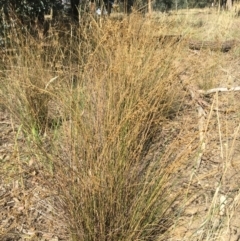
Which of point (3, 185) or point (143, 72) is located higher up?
point (143, 72)

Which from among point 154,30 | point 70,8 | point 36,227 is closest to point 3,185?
point 36,227

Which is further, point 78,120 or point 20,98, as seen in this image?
point 20,98

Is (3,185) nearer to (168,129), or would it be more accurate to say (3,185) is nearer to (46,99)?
(46,99)

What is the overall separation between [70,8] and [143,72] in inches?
204

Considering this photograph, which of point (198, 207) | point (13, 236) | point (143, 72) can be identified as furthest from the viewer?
point (143, 72)

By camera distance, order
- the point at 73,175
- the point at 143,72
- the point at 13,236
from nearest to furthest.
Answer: the point at 73,175 → the point at 13,236 → the point at 143,72

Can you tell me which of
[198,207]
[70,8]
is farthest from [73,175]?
[70,8]

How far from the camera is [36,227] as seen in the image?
195 centimetres

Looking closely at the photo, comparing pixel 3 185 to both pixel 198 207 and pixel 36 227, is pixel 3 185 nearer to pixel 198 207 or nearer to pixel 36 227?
pixel 36 227


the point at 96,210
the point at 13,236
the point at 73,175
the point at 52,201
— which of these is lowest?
the point at 13,236

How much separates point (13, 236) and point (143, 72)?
141 cm

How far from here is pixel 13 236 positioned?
188 cm

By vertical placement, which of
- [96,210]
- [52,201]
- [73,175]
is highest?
[73,175]

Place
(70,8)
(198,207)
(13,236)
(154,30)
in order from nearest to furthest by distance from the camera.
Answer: (13,236) < (198,207) < (154,30) < (70,8)
